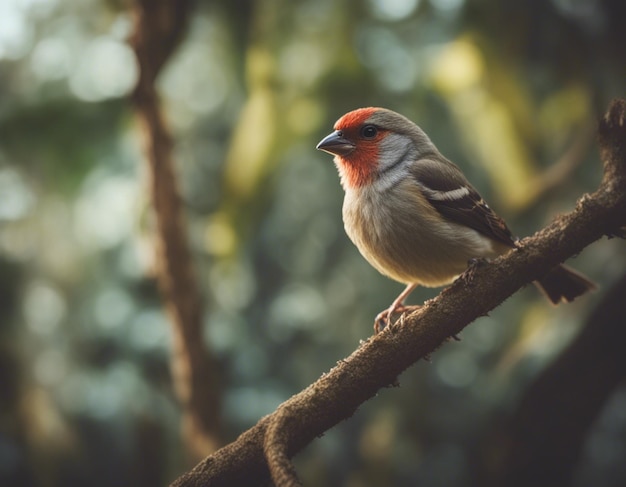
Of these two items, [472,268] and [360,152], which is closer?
[472,268]

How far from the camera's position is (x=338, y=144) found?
5.45 ft

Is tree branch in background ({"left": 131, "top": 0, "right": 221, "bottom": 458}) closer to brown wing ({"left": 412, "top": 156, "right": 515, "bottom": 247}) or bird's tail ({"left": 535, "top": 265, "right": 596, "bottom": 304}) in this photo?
brown wing ({"left": 412, "top": 156, "right": 515, "bottom": 247})

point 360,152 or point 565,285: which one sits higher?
point 360,152

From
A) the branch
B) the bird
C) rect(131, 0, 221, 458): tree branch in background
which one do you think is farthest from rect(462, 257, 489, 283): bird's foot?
rect(131, 0, 221, 458): tree branch in background

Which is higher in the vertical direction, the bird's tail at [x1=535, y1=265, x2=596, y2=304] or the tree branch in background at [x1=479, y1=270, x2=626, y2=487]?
the bird's tail at [x1=535, y1=265, x2=596, y2=304]

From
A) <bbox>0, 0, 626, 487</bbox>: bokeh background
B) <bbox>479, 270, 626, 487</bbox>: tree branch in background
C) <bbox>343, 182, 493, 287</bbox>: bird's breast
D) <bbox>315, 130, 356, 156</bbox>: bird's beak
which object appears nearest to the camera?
<bbox>343, 182, 493, 287</bbox>: bird's breast

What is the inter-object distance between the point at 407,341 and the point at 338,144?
658 mm

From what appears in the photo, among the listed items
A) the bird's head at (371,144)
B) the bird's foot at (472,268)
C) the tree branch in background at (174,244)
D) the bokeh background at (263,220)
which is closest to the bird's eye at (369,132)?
the bird's head at (371,144)

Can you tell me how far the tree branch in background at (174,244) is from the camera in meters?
2.56

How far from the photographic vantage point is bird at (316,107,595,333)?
154cm

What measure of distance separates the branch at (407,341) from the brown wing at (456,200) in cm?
41

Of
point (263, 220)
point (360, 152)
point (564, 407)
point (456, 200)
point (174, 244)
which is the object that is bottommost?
point (564, 407)

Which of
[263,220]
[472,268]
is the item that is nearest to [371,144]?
Result: [472,268]

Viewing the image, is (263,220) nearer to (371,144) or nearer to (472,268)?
(371,144)
